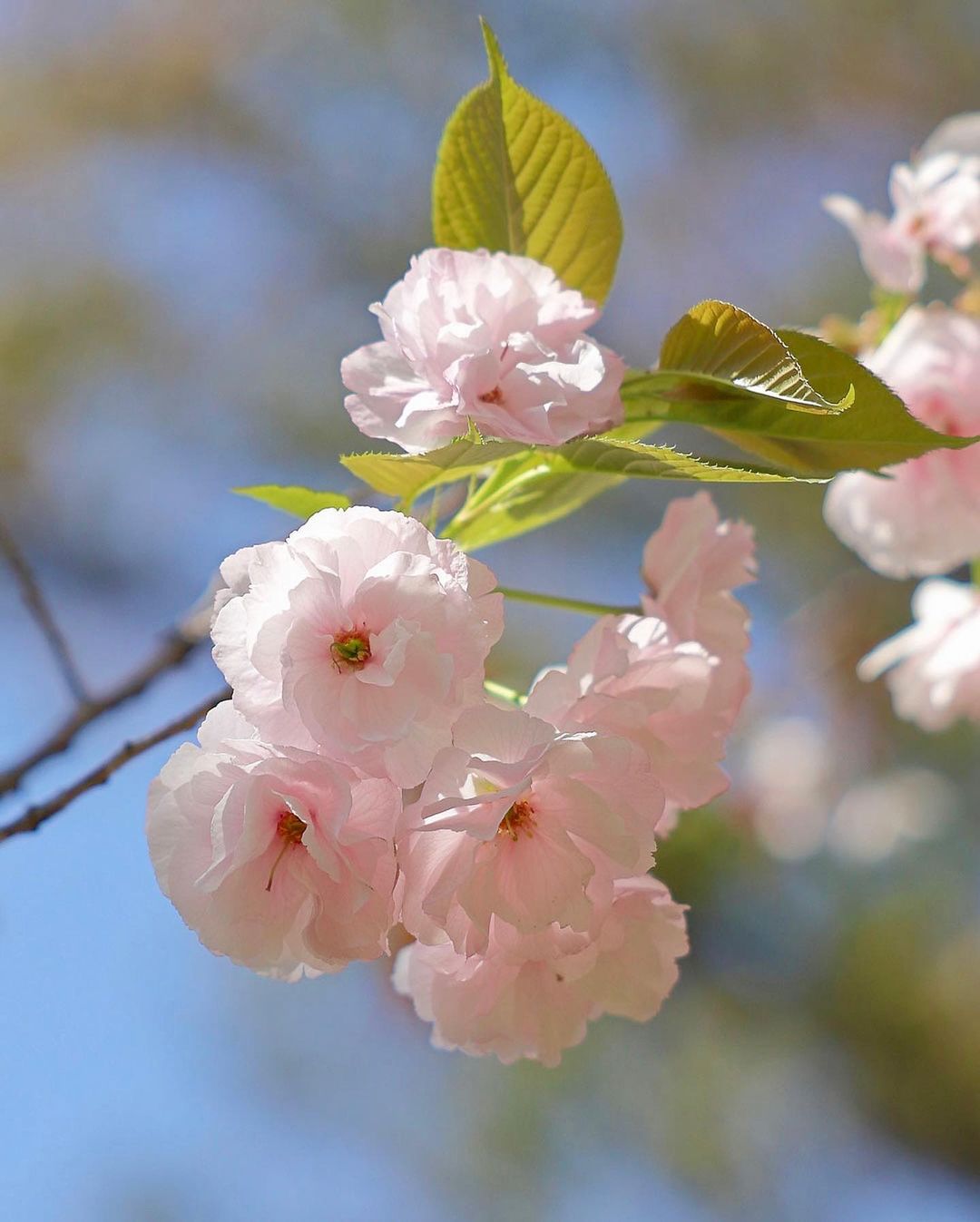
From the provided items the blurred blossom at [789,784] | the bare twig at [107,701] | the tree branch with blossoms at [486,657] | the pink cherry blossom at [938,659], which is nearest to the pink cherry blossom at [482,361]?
the tree branch with blossoms at [486,657]

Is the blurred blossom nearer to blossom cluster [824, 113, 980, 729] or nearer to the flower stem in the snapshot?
blossom cluster [824, 113, 980, 729]

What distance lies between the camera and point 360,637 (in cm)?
41

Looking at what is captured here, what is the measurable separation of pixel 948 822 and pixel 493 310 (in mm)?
2107

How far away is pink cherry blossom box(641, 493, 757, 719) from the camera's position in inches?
21.5

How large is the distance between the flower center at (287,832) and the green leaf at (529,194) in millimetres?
301

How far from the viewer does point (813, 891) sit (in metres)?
2.24

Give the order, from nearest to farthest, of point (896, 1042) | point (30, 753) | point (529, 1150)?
point (30, 753) < point (896, 1042) < point (529, 1150)

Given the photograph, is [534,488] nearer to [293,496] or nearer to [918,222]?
[293,496]

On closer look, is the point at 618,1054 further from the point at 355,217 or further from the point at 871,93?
the point at 871,93

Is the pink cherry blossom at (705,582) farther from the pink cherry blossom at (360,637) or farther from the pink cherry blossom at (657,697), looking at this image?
the pink cherry blossom at (360,637)

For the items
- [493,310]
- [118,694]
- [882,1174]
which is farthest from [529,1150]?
[493,310]

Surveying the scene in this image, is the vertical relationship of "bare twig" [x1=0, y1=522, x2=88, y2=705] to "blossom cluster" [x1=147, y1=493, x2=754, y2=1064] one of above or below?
below

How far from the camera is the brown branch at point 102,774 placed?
57 centimetres

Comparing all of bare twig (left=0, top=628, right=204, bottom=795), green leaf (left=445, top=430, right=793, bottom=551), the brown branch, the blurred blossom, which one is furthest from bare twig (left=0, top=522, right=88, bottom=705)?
the blurred blossom
